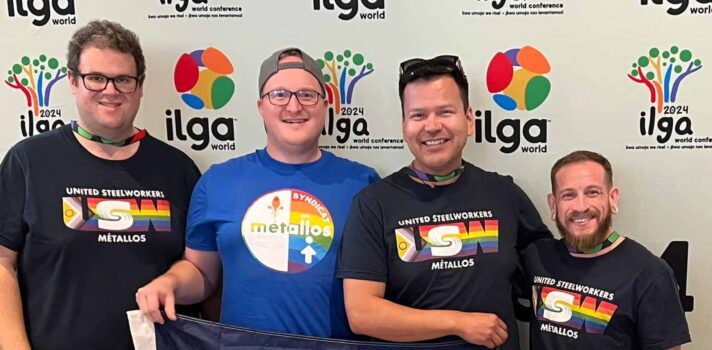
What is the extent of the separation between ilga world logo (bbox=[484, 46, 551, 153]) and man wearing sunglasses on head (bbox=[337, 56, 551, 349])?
309 mm

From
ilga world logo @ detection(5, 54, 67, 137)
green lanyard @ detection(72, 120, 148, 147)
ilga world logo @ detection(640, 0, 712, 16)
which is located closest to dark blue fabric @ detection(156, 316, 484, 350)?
green lanyard @ detection(72, 120, 148, 147)

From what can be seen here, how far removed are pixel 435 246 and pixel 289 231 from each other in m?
0.43

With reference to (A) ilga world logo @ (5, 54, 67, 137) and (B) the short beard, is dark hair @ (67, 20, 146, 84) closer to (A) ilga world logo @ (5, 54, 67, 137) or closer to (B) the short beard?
(A) ilga world logo @ (5, 54, 67, 137)

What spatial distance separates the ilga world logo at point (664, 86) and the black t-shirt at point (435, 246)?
2.20ft

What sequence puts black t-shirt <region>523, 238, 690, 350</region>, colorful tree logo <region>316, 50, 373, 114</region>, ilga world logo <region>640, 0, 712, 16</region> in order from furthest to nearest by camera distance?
colorful tree logo <region>316, 50, 373, 114</region>, ilga world logo <region>640, 0, 712, 16</region>, black t-shirt <region>523, 238, 690, 350</region>

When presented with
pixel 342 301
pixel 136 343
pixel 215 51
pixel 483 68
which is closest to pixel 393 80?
pixel 483 68

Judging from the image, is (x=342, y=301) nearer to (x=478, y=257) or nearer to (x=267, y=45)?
(x=478, y=257)

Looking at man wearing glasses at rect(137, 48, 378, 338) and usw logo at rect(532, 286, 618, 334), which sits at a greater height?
man wearing glasses at rect(137, 48, 378, 338)

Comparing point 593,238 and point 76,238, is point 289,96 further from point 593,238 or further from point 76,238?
point 593,238

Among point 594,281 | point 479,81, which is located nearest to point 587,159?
point 594,281

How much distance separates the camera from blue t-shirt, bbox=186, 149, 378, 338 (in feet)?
5.79

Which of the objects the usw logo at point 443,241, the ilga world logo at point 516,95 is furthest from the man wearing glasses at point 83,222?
the ilga world logo at point 516,95

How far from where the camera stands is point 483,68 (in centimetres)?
204

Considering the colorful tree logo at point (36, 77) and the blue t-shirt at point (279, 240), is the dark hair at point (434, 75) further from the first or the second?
the colorful tree logo at point (36, 77)
